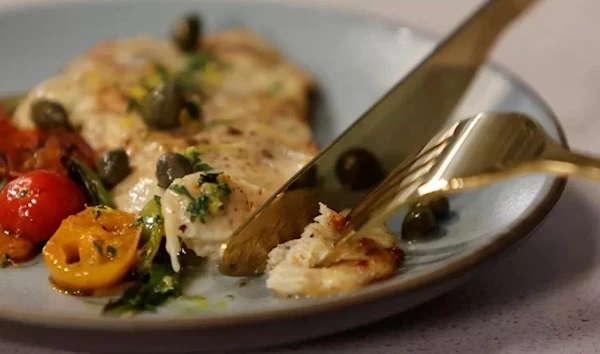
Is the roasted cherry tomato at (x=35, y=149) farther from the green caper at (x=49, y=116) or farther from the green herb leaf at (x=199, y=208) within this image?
the green herb leaf at (x=199, y=208)

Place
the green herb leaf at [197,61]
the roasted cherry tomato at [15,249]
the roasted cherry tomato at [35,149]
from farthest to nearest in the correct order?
the green herb leaf at [197,61] < the roasted cherry tomato at [35,149] < the roasted cherry tomato at [15,249]

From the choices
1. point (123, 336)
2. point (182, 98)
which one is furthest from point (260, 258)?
point (182, 98)

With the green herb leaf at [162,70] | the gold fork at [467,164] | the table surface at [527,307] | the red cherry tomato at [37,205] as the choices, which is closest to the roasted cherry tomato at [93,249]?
the red cherry tomato at [37,205]

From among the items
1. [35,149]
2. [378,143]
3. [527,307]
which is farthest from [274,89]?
[527,307]

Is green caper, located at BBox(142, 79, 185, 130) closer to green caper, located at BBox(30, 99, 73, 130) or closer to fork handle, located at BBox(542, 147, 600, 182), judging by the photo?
green caper, located at BBox(30, 99, 73, 130)

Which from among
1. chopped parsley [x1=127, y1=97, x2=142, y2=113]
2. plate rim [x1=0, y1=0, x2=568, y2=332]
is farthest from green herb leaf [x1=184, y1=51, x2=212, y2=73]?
plate rim [x1=0, y1=0, x2=568, y2=332]

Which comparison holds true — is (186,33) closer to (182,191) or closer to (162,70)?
(162,70)

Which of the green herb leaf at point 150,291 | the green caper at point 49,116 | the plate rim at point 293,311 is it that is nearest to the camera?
the plate rim at point 293,311

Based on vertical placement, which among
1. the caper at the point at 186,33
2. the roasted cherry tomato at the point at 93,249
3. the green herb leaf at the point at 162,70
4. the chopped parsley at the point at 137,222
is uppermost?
the caper at the point at 186,33
